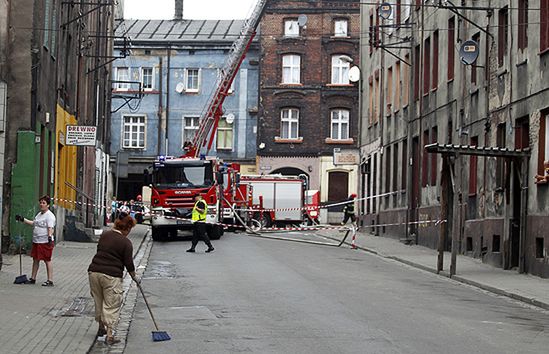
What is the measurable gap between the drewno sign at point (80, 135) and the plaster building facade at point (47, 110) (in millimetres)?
642

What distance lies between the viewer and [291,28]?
66.6m

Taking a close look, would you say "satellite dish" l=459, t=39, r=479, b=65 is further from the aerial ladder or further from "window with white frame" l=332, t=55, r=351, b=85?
"window with white frame" l=332, t=55, r=351, b=85

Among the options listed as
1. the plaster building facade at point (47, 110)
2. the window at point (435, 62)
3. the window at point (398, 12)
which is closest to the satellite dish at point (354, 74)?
the window at point (398, 12)

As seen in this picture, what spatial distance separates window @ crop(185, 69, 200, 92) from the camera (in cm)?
6712

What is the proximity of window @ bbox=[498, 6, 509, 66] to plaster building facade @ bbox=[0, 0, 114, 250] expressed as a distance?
37.5 feet

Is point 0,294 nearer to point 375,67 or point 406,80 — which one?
point 406,80

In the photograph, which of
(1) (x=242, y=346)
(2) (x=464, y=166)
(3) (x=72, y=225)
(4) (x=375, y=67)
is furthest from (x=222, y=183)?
(1) (x=242, y=346)

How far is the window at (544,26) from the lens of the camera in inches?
990

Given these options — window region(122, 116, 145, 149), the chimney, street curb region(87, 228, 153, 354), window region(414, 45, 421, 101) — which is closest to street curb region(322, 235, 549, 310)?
street curb region(87, 228, 153, 354)

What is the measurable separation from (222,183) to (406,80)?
859 centimetres

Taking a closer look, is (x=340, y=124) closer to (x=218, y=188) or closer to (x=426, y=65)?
(x=426, y=65)

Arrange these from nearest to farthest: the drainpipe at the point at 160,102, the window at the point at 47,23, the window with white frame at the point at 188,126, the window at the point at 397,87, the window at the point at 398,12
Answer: the window at the point at 47,23 → the window at the point at 397,87 → the window at the point at 398,12 → the drainpipe at the point at 160,102 → the window with white frame at the point at 188,126

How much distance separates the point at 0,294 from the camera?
676 inches

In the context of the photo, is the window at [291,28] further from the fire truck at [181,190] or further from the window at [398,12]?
the fire truck at [181,190]
